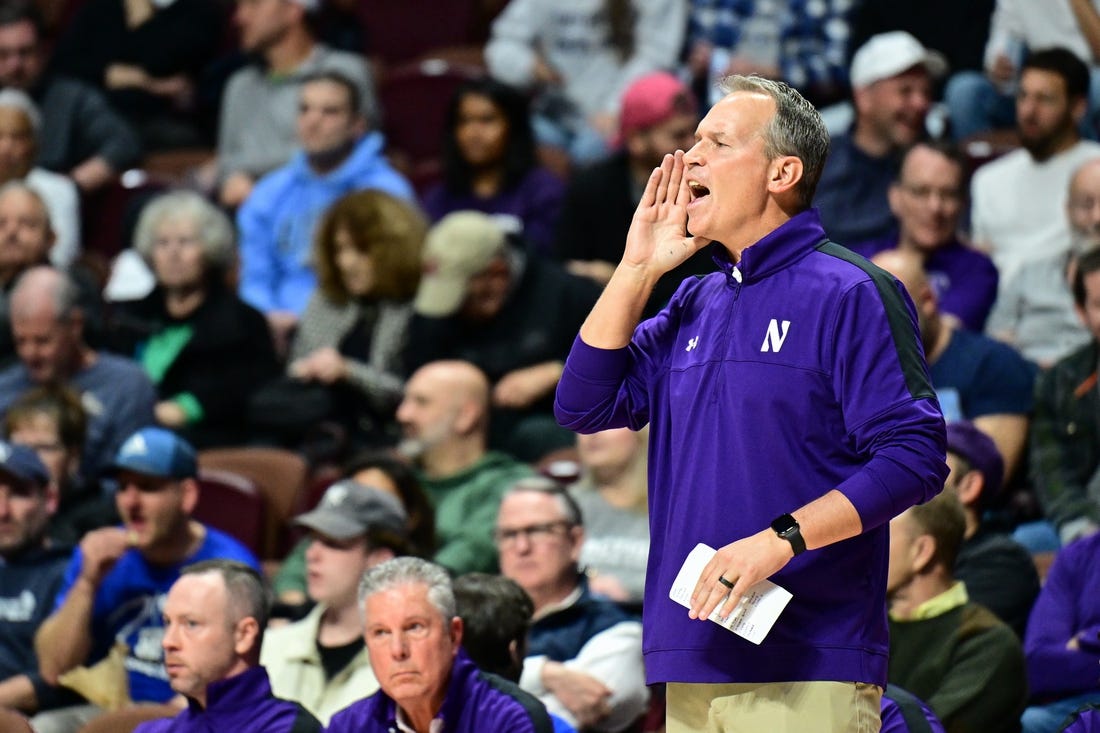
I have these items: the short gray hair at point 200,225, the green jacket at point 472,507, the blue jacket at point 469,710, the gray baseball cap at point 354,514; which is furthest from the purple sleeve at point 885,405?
the short gray hair at point 200,225

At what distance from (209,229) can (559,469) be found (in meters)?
1.76

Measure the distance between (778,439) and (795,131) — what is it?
43cm

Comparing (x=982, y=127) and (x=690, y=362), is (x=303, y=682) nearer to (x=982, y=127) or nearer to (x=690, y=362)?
(x=690, y=362)

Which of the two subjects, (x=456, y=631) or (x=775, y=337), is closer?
(x=775, y=337)

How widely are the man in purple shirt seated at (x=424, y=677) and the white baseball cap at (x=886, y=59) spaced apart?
3194 millimetres

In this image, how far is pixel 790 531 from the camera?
2.30m

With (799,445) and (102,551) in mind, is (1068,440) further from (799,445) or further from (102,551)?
(799,445)

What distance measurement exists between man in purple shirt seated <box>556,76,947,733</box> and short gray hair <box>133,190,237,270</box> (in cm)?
399

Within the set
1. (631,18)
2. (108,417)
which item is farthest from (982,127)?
(108,417)

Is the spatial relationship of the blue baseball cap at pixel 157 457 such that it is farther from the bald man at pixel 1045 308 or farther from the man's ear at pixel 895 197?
the bald man at pixel 1045 308

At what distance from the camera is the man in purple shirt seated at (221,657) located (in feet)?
12.2

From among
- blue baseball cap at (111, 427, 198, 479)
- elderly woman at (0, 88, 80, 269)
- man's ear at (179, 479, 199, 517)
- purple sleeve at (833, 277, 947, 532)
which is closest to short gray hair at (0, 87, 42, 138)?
elderly woman at (0, 88, 80, 269)

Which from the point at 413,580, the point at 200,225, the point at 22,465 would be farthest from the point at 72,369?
the point at 413,580

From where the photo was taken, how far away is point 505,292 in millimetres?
5934
